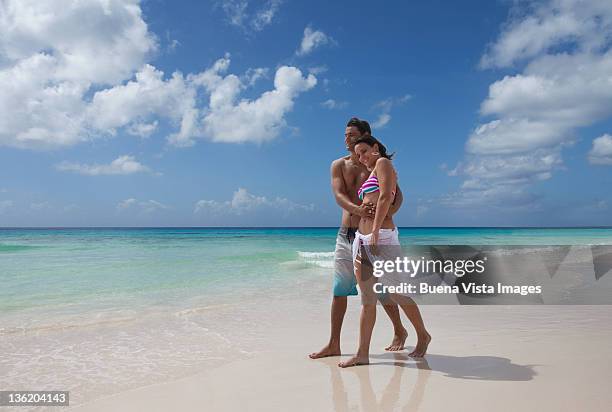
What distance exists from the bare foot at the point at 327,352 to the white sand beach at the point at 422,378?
0.08 m

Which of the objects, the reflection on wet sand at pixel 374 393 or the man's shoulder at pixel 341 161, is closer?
the reflection on wet sand at pixel 374 393

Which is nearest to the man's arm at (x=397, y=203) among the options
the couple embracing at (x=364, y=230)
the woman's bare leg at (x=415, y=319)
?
the couple embracing at (x=364, y=230)

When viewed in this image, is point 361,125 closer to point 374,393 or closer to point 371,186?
point 371,186

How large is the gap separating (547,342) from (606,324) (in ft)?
4.71

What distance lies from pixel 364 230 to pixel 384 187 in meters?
0.46

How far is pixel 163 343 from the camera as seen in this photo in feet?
17.0

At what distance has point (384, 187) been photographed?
12.3 ft

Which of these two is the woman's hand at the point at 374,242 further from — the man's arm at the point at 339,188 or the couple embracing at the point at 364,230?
the man's arm at the point at 339,188

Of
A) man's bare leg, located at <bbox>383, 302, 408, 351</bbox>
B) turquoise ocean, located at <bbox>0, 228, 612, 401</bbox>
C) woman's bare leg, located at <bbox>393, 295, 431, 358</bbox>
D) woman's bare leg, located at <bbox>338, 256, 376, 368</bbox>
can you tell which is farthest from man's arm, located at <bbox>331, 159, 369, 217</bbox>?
turquoise ocean, located at <bbox>0, 228, 612, 401</bbox>

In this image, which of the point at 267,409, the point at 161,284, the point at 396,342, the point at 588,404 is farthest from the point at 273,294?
the point at 588,404

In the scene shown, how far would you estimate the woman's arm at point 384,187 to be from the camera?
372 centimetres

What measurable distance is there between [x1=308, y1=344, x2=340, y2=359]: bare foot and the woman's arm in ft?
4.47

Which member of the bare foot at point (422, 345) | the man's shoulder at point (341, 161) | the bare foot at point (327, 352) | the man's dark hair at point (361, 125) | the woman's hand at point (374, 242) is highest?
the man's dark hair at point (361, 125)

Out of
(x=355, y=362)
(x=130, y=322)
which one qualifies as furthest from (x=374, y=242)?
(x=130, y=322)
